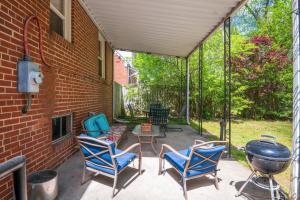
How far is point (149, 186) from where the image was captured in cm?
310

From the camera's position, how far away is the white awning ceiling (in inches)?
170

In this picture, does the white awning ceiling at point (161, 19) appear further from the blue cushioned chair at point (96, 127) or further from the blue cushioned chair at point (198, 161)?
the blue cushioned chair at point (198, 161)

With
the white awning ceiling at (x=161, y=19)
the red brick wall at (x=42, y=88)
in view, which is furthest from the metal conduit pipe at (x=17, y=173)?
the white awning ceiling at (x=161, y=19)

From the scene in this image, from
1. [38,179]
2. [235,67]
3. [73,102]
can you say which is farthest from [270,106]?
[38,179]

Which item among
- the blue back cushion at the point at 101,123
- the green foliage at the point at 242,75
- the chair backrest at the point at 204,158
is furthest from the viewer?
the green foliage at the point at 242,75

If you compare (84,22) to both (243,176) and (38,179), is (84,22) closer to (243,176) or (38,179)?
(38,179)

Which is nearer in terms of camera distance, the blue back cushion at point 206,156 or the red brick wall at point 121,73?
the blue back cushion at point 206,156

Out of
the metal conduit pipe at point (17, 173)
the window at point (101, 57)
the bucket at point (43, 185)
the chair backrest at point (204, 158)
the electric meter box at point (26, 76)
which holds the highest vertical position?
the window at point (101, 57)

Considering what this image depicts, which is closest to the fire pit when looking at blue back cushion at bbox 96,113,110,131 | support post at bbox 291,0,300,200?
support post at bbox 291,0,300,200

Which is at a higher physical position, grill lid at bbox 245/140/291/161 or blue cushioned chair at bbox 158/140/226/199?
grill lid at bbox 245/140/291/161

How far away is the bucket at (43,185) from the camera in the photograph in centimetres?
236

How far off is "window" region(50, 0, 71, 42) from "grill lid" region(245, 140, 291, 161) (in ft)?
12.5

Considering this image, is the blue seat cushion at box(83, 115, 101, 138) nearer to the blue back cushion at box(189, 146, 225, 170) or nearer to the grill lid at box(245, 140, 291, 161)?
the blue back cushion at box(189, 146, 225, 170)

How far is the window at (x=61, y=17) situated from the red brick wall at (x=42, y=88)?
5.1 inches
